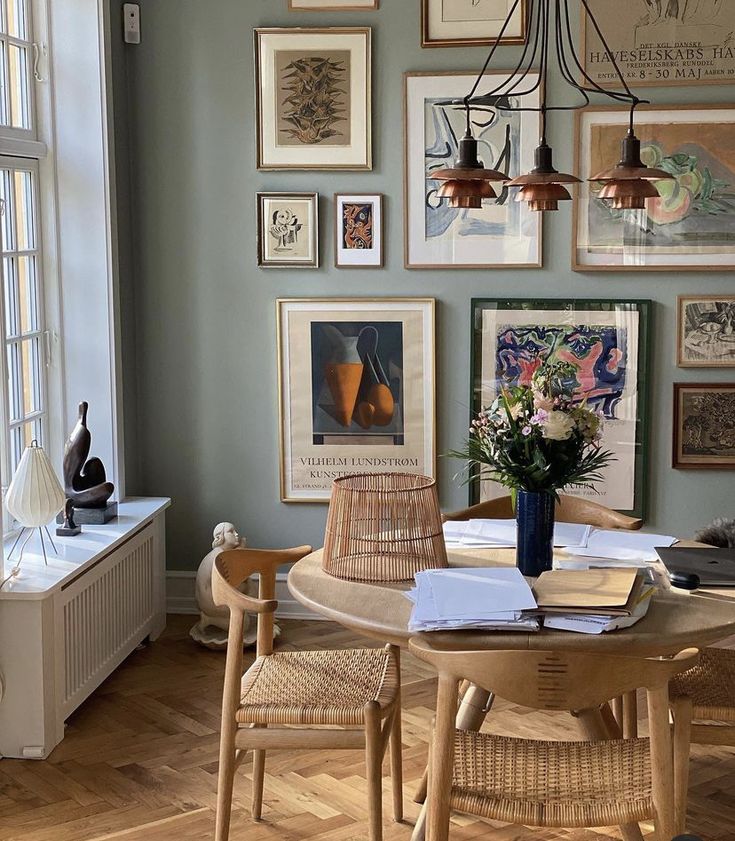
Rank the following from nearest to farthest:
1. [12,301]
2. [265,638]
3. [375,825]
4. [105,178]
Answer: [375,825], [265,638], [12,301], [105,178]

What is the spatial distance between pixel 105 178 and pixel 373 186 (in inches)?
40.5

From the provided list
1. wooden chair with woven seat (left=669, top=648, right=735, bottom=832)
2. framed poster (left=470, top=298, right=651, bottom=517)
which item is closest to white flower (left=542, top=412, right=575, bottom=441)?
wooden chair with woven seat (left=669, top=648, right=735, bottom=832)

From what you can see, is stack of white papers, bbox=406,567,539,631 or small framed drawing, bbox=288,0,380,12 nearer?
stack of white papers, bbox=406,567,539,631

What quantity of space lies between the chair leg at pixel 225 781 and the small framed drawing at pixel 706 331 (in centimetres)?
253

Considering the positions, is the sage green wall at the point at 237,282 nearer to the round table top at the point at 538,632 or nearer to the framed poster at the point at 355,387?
the framed poster at the point at 355,387

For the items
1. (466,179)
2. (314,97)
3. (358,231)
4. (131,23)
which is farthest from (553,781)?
(131,23)

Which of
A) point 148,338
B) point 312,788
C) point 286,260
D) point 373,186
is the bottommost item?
point 312,788

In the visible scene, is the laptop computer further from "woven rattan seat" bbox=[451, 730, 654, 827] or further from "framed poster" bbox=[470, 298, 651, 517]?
"framed poster" bbox=[470, 298, 651, 517]

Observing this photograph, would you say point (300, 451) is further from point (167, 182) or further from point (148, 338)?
point (167, 182)

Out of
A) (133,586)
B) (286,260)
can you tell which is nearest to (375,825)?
(133,586)

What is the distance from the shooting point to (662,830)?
2188mm

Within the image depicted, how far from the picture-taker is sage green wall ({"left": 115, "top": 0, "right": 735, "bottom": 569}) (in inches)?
173

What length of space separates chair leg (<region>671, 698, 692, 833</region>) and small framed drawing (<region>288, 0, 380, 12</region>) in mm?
2947

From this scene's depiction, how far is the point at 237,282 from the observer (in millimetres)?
4555
